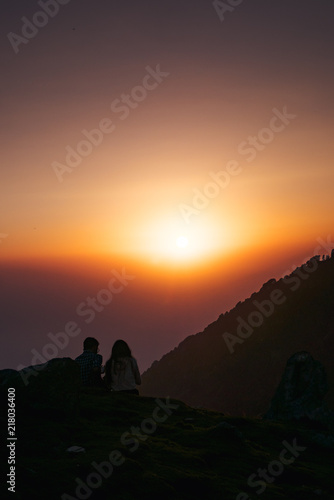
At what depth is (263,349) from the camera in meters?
98.2

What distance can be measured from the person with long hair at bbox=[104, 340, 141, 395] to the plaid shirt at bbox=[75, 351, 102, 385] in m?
0.57

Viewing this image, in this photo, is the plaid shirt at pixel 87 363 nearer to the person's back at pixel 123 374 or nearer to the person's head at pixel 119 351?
the person's head at pixel 119 351

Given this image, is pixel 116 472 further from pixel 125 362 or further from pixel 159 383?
pixel 159 383

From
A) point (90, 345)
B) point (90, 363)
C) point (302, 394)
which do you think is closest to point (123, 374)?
point (90, 363)

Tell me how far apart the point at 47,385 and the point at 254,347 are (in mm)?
92070

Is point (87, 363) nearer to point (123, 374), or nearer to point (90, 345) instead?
point (90, 345)

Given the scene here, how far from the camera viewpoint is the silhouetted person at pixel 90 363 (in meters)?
17.4

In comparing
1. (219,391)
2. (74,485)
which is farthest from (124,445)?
(219,391)

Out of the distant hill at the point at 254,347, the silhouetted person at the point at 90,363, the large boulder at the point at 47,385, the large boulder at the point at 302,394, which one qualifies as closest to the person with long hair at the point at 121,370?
the silhouetted person at the point at 90,363

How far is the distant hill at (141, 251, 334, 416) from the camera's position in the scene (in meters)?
89.6

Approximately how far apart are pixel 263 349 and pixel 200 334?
24.2m

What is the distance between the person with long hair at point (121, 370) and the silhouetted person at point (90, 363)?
0.49 m

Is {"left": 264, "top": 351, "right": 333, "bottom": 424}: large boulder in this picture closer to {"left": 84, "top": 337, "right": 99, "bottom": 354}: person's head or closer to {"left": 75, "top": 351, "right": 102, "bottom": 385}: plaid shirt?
{"left": 75, "top": 351, "right": 102, "bottom": 385}: plaid shirt

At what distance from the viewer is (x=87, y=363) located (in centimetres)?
1744
